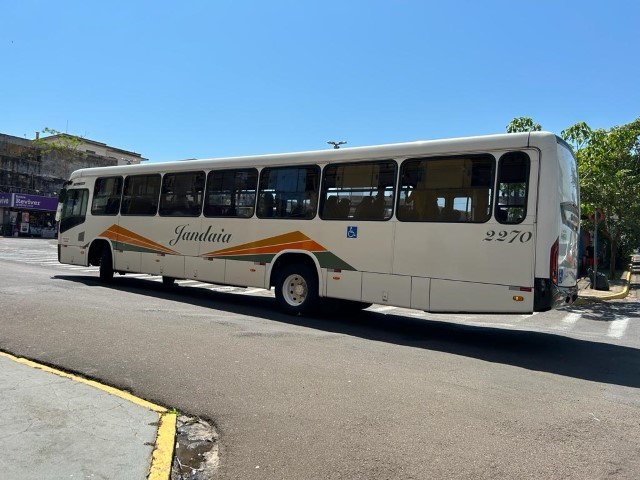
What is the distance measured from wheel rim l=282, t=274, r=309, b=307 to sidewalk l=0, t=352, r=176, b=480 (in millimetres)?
5521

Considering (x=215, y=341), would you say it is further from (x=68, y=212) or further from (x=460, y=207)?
(x=68, y=212)

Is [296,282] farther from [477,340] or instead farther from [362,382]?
[362,382]

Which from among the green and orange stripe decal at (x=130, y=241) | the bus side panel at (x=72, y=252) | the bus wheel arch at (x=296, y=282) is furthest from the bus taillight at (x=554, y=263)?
the bus side panel at (x=72, y=252)

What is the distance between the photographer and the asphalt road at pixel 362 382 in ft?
13.5

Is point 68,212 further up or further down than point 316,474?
further up

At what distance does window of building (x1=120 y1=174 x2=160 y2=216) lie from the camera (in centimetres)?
1341

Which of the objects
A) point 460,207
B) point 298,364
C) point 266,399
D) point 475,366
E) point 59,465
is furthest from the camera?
point 460,207

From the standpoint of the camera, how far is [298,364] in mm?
6750

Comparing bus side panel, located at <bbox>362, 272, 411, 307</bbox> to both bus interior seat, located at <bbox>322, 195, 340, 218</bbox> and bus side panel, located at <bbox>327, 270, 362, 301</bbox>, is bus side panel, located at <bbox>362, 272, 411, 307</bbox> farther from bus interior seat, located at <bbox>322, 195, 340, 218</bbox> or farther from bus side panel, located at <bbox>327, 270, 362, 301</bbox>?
bus interior seat, located at <bbox>322, 195, 340, 218</bbox>

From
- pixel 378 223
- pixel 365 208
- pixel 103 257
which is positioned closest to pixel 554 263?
pixel 378 223

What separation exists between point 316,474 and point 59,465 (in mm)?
1804

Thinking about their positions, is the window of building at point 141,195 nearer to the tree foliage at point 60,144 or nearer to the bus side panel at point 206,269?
the bus side panel at point 206,269

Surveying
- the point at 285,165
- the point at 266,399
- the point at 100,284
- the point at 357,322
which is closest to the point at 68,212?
the point at 100,284

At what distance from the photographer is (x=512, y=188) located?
26.6 ft
